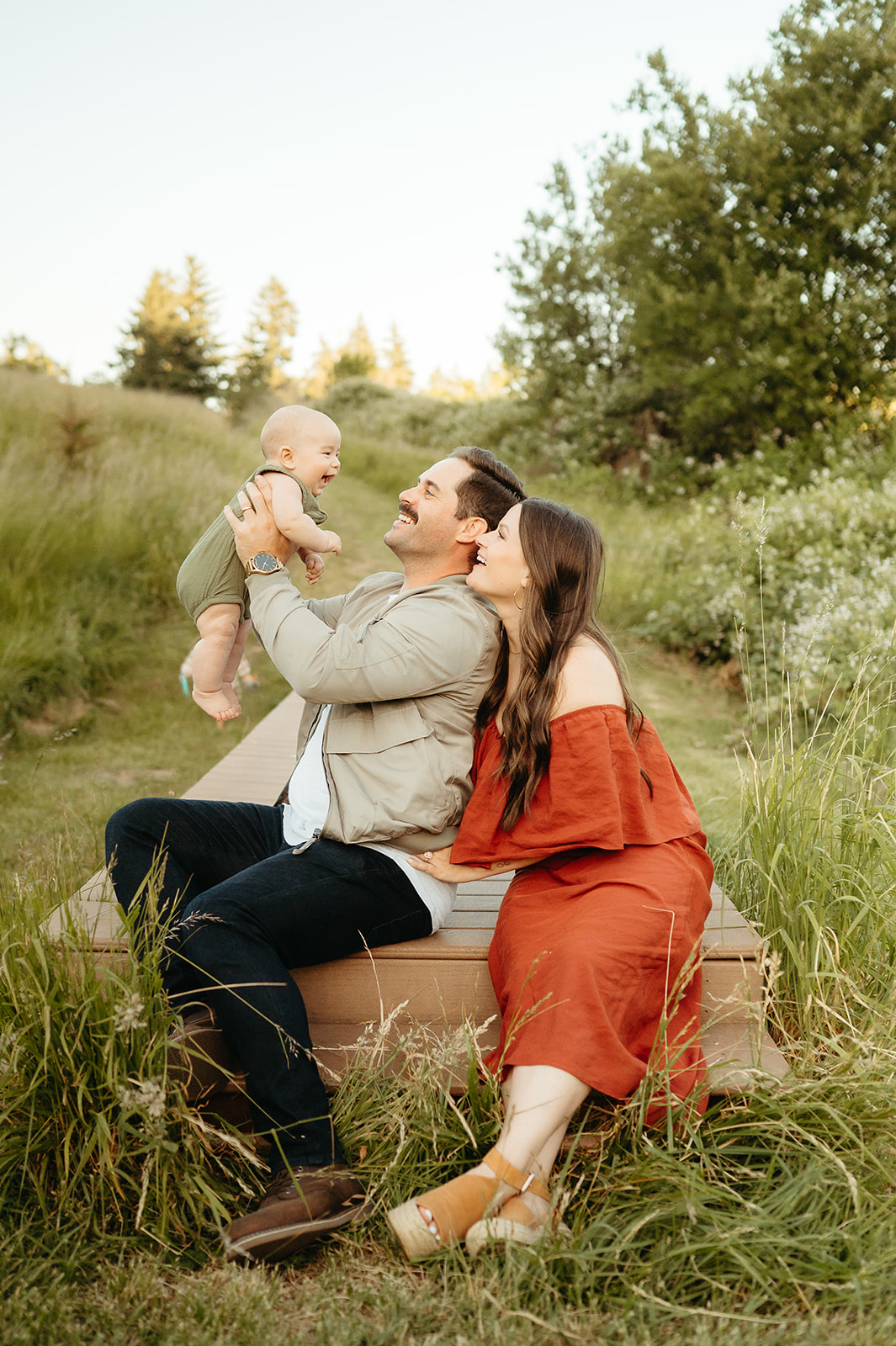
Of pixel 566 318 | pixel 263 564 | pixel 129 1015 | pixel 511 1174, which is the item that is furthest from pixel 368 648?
pixel 566 318

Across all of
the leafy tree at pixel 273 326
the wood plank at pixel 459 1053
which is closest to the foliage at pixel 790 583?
the wood plank at pixel 459 1053

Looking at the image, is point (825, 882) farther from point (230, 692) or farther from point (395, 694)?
point (230, 692)

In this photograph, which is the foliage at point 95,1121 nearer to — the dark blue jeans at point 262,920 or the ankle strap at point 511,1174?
the dark blue jeans at point 262,920

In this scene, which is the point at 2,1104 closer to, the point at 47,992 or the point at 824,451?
the point at 47,992

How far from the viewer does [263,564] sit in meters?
2.33

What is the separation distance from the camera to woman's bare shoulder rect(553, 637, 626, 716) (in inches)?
90.9

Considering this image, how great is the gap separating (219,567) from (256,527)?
213 mm

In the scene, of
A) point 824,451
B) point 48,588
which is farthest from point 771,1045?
point 824,451

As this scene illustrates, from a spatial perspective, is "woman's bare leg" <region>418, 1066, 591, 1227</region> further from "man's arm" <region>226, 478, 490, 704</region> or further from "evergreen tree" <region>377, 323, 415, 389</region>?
"evergreen tree" <region>377, 323, 415, 389</region>

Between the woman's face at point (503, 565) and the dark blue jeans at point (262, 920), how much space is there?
69 centimetres

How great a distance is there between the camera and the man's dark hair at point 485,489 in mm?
2506

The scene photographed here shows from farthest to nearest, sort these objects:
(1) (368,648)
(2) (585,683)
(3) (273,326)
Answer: (3) (273,326) → (2) (585,683) → (1) (368,648)

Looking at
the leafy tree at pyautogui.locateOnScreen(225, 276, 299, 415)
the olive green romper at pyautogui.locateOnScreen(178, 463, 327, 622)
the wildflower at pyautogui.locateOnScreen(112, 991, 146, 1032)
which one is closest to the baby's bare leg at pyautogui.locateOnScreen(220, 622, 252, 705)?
the olive green romper at pyautogui.locateOnScreen(178, 463, 327, 622)

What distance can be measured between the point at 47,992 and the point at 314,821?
2.21ft
